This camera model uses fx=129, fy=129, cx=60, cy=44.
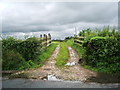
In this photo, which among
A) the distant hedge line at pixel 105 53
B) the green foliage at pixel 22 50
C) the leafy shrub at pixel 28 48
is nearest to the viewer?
the distant hedge line at pixel 105 53

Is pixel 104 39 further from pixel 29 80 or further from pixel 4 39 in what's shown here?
pixel 4 39

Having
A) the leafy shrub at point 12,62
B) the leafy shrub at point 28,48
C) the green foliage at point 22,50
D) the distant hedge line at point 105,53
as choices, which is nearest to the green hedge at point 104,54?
the distant hedge line at point 105,53

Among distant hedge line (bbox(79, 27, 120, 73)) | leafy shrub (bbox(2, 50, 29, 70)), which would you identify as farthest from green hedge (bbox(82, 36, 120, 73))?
leafy shrub (bbox(2, 50, 29, 70))

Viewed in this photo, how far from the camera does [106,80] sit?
4906 millimetres

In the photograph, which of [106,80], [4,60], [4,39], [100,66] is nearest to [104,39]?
[100,66]

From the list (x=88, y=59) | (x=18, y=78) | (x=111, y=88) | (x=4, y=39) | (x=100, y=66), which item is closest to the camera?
(x=111, y=88)

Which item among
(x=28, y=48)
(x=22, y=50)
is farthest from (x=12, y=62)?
(x=28, y=48)

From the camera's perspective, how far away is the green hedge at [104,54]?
20.4 feet

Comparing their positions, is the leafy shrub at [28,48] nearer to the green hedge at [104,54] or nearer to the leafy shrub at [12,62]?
the leafy shrub at [12,62]

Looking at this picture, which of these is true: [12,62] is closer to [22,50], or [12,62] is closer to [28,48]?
[22,50]

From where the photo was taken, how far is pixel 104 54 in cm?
648

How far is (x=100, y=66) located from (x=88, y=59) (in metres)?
0.85

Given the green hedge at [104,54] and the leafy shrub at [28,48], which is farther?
the leafy shrub at [28,48]

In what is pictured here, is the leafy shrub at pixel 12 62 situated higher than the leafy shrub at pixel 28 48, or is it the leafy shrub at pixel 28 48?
→ the leafy shrub at pixel 28 48
